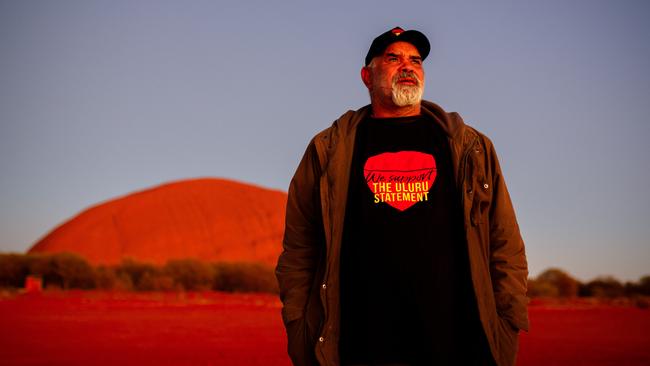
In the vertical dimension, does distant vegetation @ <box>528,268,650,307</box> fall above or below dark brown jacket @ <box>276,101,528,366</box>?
below

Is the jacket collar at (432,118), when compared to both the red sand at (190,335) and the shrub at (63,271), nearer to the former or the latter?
the red sand at (190,335)

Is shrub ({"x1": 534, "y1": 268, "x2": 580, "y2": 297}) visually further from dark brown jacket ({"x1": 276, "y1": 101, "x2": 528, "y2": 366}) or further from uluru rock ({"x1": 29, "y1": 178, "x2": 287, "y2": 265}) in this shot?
dark brown jacket ({"x1": 276, "y1": 101, "x2": 528, "y2": 366})

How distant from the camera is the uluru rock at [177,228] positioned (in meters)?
36.1

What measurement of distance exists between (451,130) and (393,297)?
757mm

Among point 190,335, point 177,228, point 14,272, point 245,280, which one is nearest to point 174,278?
point 245,280

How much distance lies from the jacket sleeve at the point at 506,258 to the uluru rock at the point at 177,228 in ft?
108

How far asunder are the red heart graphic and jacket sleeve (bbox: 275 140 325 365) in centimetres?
25

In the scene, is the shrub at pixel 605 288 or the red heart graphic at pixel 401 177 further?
the shrub at pixel 605 288

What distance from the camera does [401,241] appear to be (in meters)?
2.70

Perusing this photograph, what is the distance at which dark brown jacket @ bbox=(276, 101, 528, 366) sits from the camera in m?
2.67

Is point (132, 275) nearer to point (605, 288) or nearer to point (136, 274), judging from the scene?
point (136, 274)

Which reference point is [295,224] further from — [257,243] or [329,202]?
[257,243]

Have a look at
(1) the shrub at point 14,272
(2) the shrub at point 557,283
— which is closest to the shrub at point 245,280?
(1) the shrub at point 14,272

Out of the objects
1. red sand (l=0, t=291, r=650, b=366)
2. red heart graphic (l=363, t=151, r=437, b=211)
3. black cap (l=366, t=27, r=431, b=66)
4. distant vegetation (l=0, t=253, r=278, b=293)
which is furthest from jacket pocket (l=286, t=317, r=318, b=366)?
distant vegetation (l=0, t=253, r=278, b=293)
